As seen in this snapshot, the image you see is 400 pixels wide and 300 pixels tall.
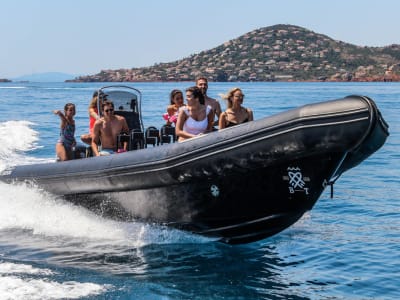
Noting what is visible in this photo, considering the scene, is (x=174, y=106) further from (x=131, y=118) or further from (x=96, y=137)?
(x=96, y=137)

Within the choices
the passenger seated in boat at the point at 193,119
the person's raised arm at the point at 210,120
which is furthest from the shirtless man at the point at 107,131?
the person's raised arm at the point at 210,120

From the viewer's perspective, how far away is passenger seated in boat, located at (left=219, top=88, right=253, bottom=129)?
→ 8.04 meters

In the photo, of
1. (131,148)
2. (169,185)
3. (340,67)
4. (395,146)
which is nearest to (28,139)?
(395,146)

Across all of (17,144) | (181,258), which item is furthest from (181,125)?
(17,144)

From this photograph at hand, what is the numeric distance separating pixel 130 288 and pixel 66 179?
2424 mm

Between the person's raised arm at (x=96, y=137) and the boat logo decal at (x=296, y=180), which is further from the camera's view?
the person's raised arm at (x=96, y=137)

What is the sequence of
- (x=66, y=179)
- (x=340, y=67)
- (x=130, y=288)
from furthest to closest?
(x=340, y=67) → (x=66, y=179) → (x=130, y=288)

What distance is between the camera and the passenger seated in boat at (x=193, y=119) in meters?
7.86

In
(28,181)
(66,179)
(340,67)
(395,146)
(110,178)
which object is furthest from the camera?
(340,67)

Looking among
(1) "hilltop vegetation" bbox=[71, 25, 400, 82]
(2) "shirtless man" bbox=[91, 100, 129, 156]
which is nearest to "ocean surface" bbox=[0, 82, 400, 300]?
(2) "shirtless man" bbox=[91, 100, 129, 156]

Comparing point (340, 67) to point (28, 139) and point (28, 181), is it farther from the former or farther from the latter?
point (28, 181)

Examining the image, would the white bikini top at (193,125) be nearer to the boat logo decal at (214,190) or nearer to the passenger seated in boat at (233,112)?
the passenger seated in boat at (233,112)

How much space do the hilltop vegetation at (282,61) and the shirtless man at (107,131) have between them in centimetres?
11828

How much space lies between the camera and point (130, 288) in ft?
21.5
